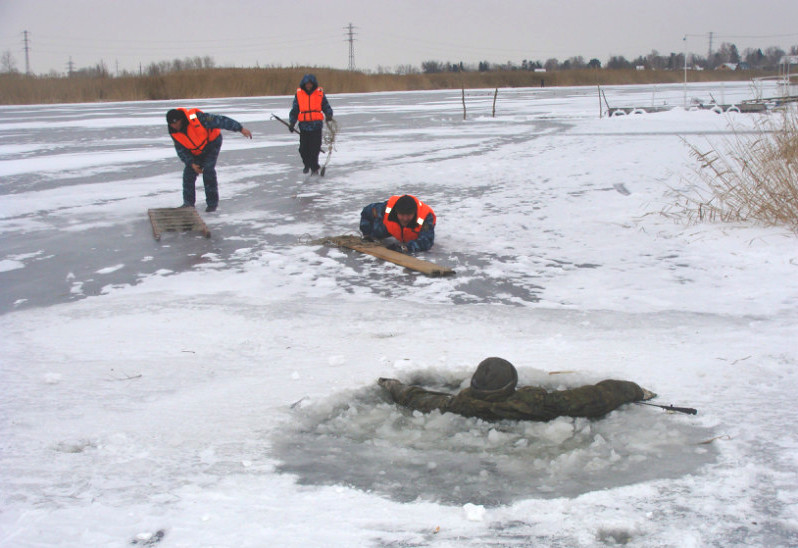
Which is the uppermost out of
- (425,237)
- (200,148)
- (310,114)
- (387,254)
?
(310,114)

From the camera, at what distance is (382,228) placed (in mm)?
7145

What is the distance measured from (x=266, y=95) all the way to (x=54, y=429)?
4360cm

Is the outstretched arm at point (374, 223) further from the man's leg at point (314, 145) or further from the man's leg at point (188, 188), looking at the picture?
the man's leg at point (314, 145)

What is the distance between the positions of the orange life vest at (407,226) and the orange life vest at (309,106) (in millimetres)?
4908

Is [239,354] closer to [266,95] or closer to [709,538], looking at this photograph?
[709,538]

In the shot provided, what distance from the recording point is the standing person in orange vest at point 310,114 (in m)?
11.5

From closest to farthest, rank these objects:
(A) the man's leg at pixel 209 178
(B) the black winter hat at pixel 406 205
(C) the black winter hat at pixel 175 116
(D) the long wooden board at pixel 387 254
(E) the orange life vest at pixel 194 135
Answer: (D) the long wooden board at pixel 387 254, (B) the black winter hat at pixel 406 205, (C) the black winter hat at pixel 175 116, (E) the orange life vest at pixel 194 135, (A) the man's leg at pixel 209 178

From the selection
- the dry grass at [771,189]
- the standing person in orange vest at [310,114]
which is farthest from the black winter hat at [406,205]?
the standing person in orange vest at [310,114]

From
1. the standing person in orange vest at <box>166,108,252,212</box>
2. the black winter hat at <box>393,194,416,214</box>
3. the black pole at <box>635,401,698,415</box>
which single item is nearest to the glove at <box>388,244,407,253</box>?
the black winter hat at <box>393,194,416,214</box>

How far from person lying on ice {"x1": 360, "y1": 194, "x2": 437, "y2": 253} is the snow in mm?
187

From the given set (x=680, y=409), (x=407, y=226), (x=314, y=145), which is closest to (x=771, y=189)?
(x=407, y=226)

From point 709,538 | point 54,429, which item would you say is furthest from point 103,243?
point 709,538

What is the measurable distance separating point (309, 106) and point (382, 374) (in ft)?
27.3

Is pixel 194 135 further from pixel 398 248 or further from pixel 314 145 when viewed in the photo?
pixel 398 248
